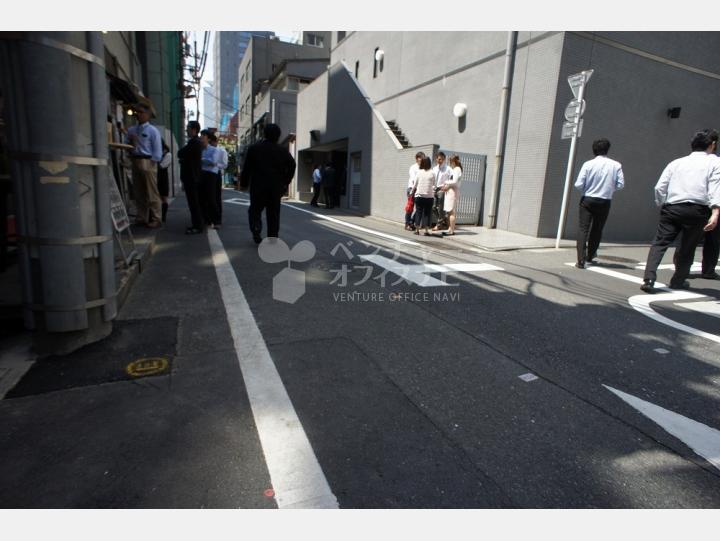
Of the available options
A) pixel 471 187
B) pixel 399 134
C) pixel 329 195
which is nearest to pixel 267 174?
pixel 471 187

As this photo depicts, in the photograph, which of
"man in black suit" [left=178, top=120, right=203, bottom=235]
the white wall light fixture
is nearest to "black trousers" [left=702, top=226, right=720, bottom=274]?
the white wall light fixture

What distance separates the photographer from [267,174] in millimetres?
6742

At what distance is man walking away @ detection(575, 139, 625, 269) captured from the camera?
255 inches

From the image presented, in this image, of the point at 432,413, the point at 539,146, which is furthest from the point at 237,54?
the point at 432,413

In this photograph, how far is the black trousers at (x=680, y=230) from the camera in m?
5.19

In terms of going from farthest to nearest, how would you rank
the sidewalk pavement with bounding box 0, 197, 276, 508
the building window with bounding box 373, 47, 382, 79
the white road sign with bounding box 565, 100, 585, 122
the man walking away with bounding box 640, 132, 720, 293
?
the building window with bounding box 373, 47, 382, 79, the white road sign with bounding box 565, 100, 585, 122, the man walking away with bounding box 640, 132, 720, 293, the sidewalk pavement with bounding box 0, 197, 276, 508

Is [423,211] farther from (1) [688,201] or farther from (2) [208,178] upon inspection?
(1) [688,201]

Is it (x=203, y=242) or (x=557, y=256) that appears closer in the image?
(x=203, y=242)

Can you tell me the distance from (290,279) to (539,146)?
7.69m

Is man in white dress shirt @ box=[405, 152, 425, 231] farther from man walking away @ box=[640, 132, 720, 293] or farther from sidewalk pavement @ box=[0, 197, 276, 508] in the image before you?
sidewalk pavement @ box=[0, 197, 276, 508]

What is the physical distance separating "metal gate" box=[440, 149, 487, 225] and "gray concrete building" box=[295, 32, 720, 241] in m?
0.03

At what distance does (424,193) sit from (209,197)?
4.61 m

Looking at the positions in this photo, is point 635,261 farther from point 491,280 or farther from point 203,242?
point 203,242

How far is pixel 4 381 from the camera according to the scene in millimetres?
2561
